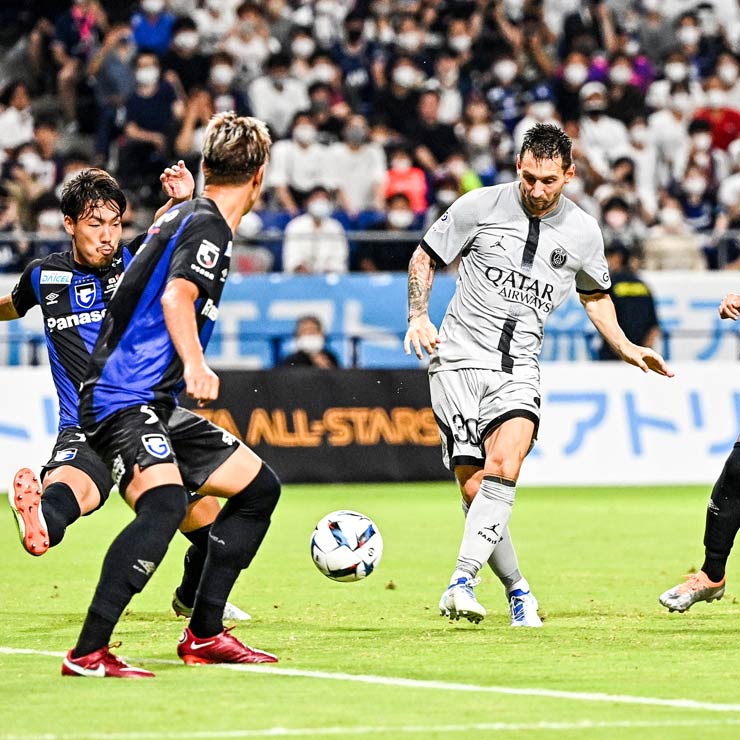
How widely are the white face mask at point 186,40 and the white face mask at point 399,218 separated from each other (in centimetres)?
420

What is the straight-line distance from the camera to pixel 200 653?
6.66 metres

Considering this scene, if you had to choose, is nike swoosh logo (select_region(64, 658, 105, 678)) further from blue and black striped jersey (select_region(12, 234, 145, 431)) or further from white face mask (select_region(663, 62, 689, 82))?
white face mask (select_region(663, 62, 689, 82))

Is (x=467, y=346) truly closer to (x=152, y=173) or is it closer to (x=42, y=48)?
(x=152, y=173)

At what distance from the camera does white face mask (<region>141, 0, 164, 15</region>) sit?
2219 cm

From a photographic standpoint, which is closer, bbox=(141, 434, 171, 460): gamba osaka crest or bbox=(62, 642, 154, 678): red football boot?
bbox=(62, 642, 154, 678): red football boot

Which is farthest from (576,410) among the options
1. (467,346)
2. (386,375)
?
(467,346)

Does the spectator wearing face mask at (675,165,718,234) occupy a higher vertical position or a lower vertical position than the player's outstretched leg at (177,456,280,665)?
higher

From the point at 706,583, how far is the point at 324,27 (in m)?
16.2

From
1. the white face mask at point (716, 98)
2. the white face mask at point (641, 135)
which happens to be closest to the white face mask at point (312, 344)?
the white face mask at point (641, 135)

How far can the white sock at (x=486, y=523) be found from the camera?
8.05m

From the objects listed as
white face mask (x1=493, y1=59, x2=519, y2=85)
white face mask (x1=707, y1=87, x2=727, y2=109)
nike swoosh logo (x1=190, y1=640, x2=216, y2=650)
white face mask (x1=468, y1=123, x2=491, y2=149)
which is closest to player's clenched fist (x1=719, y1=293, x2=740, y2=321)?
nike swoosh logo (x1=190, y1=640, x2=216, y2=650)

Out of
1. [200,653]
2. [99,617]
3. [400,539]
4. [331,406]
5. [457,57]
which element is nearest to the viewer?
[99,617]

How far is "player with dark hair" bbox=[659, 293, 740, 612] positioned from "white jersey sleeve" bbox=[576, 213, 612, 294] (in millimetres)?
696

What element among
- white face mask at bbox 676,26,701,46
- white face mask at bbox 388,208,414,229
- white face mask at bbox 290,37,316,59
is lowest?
white face mask at bbox 388,208,414,229
